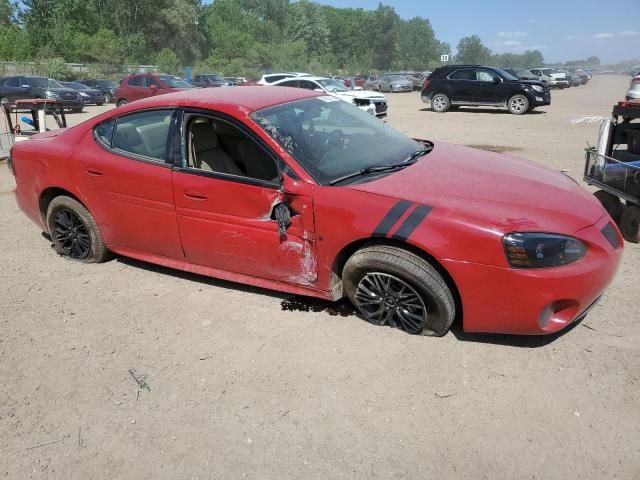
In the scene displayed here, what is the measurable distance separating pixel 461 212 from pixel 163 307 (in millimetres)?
2278

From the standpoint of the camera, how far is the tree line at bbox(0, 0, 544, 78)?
55562 mm

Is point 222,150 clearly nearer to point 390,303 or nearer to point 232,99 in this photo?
point 232,99

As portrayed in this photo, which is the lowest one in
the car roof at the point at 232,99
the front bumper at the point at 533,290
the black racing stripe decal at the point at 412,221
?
the front bumper at the point at 533,290

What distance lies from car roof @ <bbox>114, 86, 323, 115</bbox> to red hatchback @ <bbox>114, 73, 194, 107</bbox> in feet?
59.2

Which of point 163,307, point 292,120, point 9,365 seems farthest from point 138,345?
point 292,120

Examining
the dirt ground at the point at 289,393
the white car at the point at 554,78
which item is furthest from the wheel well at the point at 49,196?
the white car at the point at 554,78

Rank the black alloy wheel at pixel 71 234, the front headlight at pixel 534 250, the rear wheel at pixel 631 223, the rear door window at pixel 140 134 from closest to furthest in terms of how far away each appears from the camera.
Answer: the front headlight at pixel 534 250 < the rear door window at pixel 140 134 < the black alloy wheel at pixel 71 234 < the rear wheel at pixel 631 223

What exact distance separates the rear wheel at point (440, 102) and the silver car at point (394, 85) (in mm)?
21890

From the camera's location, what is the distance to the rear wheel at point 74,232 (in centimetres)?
442

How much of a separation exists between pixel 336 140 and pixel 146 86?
20047 millimetres

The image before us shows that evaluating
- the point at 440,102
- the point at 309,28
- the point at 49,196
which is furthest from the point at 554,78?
the point at 309,28

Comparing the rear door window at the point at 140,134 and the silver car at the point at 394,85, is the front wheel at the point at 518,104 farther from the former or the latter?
the silver car at the point at 394,85

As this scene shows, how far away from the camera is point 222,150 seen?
13.1ft

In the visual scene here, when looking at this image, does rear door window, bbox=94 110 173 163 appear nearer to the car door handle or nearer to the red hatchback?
the car door handle
